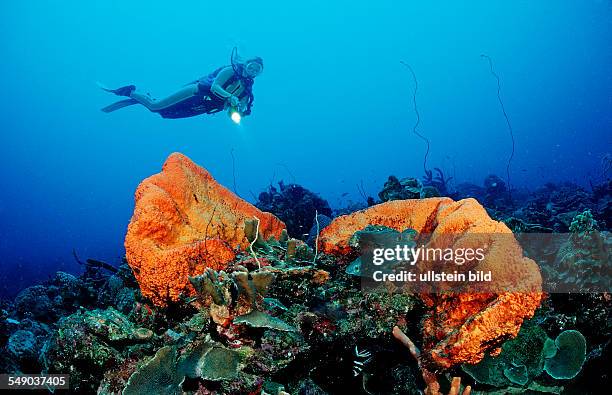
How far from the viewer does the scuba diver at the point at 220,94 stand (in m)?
8.74

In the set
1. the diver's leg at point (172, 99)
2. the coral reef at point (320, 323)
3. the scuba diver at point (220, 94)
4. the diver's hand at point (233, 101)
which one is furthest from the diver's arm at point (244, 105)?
the coral reef at point (320, 323)

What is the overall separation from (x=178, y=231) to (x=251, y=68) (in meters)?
7.15

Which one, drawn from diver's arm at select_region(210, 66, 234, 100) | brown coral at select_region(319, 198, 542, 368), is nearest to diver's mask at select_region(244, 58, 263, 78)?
diver's arm at select_region(210, 66, 234, 100)

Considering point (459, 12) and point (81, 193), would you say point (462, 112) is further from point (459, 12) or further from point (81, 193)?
point (81, 193)

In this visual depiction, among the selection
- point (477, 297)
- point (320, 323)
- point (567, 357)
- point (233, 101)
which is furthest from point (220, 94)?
point (567, 357)

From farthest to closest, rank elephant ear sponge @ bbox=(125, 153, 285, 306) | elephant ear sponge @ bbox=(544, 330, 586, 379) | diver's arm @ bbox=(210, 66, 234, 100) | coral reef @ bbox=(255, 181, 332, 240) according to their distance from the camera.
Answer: diver's arm @ bbox=(210, 66, 234, 100) → coral reef @ bbox=(255, 181, 332, 240) → elephant ear sponge @ bbox=(125, 153, 285, 306) → elephant ear sponge @ bbox=(544, 330, 586, 379)

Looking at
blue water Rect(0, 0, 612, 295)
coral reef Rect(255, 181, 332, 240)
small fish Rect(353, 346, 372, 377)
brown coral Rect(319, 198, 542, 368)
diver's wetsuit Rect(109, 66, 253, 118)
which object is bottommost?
small fish Rect(353, 346, 372, 377)

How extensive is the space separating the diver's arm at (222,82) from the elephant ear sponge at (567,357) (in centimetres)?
786

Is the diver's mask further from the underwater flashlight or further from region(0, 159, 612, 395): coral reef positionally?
region(0, 159, 612, 395): coral reef

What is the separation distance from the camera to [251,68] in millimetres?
Answer: 9250

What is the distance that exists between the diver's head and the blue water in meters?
95.8

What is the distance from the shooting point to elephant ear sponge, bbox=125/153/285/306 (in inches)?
108

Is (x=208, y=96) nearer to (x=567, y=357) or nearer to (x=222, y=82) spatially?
(x=222, y=82)

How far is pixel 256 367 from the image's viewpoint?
89.7 inches
